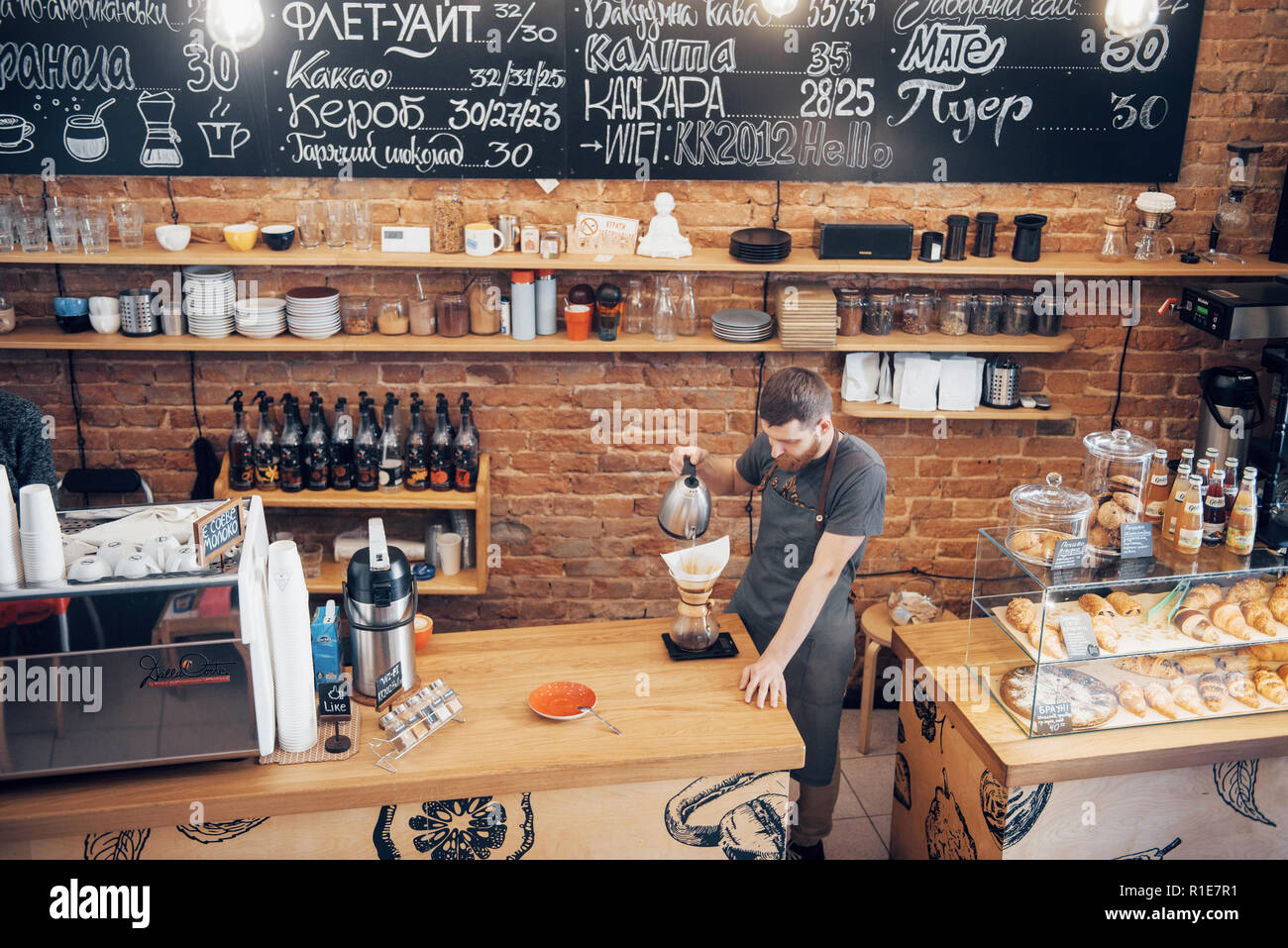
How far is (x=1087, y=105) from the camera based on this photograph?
4.01 m

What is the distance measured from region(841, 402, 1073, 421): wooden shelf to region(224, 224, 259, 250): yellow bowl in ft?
7.42

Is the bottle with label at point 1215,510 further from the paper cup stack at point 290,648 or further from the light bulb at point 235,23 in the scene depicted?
the light bulb at point 235,23

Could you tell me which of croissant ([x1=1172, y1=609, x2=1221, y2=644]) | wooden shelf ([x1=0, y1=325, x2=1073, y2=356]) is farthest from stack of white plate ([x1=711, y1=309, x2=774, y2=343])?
croissant ([x1=1172, y1=609, x2=1221, y2=644])

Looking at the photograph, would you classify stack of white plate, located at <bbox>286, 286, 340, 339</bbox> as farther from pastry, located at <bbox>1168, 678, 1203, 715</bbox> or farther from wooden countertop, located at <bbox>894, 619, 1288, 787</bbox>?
pastry, located at <bbox>1168, 678, 1203, 715</bbox>

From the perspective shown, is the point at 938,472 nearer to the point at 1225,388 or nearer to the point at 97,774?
the point at 1225,388

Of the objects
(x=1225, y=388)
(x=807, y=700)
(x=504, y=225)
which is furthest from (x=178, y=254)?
(x=1225, y=388)

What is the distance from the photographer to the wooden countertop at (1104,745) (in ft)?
9.19

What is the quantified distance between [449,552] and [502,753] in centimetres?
167

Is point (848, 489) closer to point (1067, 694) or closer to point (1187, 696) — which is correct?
point (1067, 694)

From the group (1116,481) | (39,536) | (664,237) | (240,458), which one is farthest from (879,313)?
(39,536)

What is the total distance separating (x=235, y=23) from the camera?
381 cm

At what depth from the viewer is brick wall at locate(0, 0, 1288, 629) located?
404 cm

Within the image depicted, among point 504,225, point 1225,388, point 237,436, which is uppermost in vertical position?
point 504,225

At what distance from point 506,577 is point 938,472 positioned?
5.89ft
